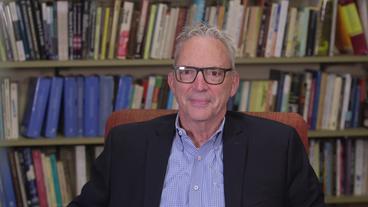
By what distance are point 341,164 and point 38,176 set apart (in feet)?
4.96

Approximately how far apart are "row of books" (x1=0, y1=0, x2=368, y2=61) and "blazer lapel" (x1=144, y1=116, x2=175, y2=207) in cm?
85

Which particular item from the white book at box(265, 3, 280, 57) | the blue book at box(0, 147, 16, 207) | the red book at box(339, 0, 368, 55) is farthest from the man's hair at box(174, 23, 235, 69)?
the blue book at box(0, 147, 16, 207)

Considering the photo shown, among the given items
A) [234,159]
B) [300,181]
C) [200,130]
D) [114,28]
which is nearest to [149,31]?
[114,28]

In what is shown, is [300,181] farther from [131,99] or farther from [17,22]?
[17,22]

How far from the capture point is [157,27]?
2461 mm

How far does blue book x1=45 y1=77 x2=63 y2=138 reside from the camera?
96.4 inches

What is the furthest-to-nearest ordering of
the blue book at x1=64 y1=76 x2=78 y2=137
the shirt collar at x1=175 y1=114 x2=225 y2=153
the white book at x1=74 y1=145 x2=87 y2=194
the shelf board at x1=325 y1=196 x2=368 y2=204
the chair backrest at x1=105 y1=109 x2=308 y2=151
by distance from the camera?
1. the shelf board at x1=325 y1=196 x2=368 y2=204
2. the white book at x1=74 y1=145 x2=87 y2=194
3. the blue book at x1=64 y1=76 x2=78 y2=137
4. the chair backrest at x1=105 y1=109 x2=308 y2=151
5. the shirt collar at x1=175 y1=114 x2=225 y2=153

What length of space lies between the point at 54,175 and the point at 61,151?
0.44 feet

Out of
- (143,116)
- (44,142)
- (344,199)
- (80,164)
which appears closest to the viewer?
(143,116)

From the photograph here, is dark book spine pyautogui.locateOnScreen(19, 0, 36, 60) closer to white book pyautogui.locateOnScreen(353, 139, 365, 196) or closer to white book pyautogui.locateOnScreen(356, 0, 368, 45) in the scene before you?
white book pyautogui.locateOnScreen(356, 0, 368, 45)

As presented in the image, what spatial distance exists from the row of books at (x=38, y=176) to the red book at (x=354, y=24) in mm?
1419

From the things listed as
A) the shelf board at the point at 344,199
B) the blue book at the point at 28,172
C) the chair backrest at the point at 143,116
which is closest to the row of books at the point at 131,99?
the blue book at the point at 28,172

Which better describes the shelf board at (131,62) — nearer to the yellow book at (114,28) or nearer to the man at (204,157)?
the yellow book at (114,28)

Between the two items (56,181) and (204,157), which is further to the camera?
(56,181)
